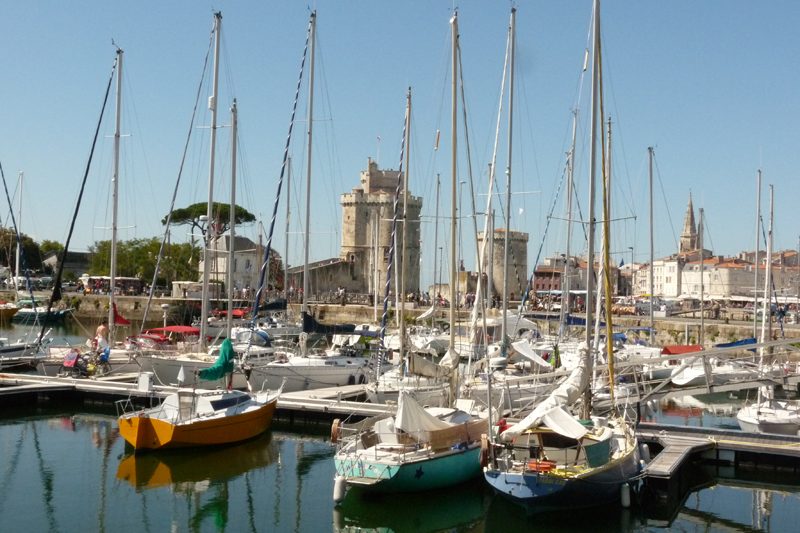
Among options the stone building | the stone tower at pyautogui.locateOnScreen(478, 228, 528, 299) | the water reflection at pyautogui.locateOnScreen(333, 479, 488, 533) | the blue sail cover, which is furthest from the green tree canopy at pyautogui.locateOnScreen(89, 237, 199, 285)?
the water reflection at pyautogui.locateOnScreen(333, 479, 488, 533)

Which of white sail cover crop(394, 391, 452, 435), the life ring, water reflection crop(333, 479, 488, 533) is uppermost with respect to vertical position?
white sail cover crop(394, 391, 452, 435)

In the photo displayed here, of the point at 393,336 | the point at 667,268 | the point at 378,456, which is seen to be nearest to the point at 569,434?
the point at 378,456

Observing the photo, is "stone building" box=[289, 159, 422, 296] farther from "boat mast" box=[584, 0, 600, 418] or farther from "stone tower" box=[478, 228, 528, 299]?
"boat mast" box=[584, 0, 600, 418]

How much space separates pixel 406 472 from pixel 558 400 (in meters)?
3.10

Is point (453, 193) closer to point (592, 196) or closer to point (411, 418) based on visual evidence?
point (592, 196)

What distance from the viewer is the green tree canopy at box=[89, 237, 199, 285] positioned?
81312 mm

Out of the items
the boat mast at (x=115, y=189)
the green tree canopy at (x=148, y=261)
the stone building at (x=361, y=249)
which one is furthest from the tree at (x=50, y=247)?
the boat mast at (x=115, y=189)

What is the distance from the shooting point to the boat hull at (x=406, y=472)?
1550 cm

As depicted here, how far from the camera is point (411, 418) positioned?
16031 mm

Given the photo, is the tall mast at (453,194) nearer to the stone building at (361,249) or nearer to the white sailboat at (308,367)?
the white sailboat at (308,367)

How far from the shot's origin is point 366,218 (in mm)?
81375

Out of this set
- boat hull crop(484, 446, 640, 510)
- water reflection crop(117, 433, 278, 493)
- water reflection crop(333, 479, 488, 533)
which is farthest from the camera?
water reflection crop(117, 433, 278, 493)

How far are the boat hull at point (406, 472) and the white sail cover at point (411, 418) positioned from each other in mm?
530

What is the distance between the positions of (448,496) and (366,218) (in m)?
65.7
